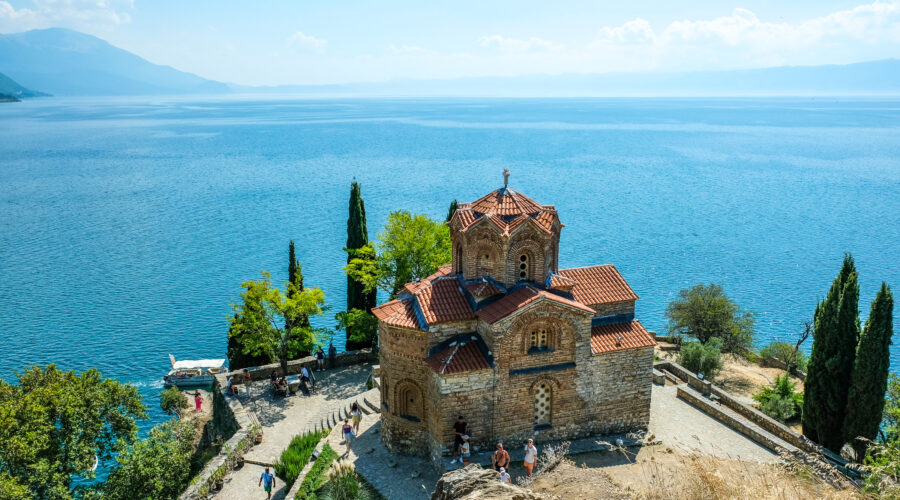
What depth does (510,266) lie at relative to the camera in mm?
24188

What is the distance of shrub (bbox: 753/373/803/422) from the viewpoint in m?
30.4

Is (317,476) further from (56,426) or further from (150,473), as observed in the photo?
(56,426)

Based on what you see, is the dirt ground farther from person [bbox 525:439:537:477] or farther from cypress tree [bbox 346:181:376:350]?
cypress tree [bbox 346:181:376:350]

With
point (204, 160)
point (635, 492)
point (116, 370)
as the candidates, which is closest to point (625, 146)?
point (204, 160)

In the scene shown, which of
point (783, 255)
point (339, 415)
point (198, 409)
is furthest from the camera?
point (783, 255)

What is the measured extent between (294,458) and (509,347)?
31.1 ft

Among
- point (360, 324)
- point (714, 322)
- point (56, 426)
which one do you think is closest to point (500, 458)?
point (360, 324)

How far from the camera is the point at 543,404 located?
24234mm

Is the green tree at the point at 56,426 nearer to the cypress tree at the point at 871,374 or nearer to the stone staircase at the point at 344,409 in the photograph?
the stone staircase at the point at 344,409

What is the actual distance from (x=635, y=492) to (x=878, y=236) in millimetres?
74907

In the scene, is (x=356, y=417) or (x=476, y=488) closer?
(x=476, y=488)

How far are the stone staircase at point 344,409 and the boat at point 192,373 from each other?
510 inches

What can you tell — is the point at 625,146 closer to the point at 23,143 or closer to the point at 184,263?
the point at 184,263

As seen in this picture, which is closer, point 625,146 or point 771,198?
point 771,198
